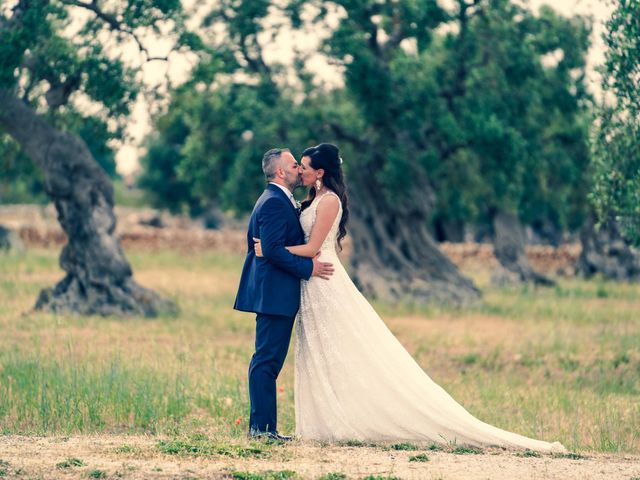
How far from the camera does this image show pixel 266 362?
9406 mm

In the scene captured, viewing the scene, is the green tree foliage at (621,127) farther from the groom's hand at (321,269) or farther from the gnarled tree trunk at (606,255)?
the gnarled tree trunk at (606,255)

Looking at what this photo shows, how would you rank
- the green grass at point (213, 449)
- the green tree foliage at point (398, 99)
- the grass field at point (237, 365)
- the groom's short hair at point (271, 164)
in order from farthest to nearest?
the green tree foliage at point (398, 99) → the grass field at point (237, 365) → the groom's short hair at point (271, 164) → the green grass at point (213, 449)

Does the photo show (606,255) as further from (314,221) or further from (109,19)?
(314,221)

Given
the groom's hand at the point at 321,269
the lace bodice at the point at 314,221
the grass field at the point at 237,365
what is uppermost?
the lace bodice at the point at 314,221

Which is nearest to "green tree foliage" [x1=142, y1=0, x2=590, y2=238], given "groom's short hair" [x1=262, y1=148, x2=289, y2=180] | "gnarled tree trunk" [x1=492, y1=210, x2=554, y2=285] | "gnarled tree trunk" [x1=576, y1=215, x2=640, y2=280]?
"gnarled tree trunk" [x1=492, y1=210, x2=554, y2=285]

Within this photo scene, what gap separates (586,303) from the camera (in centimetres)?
2800

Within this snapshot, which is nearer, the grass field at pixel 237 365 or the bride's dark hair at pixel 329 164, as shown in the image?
the bride's dark hair at pixel 329 164

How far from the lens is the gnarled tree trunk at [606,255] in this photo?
38094 mm

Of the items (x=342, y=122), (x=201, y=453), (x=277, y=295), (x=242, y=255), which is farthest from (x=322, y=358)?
(x=242, y=255)

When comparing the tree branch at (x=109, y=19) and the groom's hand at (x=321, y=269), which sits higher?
the tree branch at (x=109, y=19)

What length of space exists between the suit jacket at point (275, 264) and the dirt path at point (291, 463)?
4.06 ft

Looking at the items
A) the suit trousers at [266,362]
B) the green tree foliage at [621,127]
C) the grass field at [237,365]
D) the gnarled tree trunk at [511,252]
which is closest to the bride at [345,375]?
the suit trousers at [266,362]

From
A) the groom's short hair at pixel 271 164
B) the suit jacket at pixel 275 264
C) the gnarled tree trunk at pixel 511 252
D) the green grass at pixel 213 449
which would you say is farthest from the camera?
the gnarled tree trunk at pixel 511 252

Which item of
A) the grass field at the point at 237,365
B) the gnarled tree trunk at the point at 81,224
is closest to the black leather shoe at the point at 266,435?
the grass field at the point at 237,365
